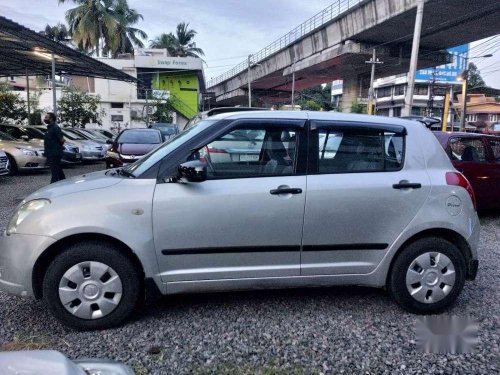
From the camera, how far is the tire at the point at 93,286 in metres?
3.21

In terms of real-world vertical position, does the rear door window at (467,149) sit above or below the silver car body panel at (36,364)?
above

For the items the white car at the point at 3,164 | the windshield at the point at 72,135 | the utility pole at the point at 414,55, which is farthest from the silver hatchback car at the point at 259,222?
the windshield at the point at 72,135

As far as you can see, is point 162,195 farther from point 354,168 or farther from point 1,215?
point 1,215

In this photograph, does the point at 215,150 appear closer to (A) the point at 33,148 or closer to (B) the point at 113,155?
(B) the point at 113,155

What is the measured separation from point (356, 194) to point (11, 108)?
965 inches

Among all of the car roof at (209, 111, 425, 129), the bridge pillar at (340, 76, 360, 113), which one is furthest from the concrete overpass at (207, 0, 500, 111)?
the car roof at (209, 111, 425, 129)

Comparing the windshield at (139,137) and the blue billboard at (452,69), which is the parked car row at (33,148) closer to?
the windshield at (139,137)

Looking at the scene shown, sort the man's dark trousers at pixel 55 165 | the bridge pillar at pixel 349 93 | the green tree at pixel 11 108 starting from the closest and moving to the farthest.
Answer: the man's dark trousers at pixel 55 165 < the green tree at pixel 11 108 < the bridge pillar at pixel 349 93

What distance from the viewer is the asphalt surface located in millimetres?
2902

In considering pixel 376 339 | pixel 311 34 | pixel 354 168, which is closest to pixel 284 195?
pixel 354 168

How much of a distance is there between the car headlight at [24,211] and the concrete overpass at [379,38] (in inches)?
879

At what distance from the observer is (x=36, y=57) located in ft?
58.8

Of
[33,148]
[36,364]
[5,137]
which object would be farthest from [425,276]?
[5,137]

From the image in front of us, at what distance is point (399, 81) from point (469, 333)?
236 ft
